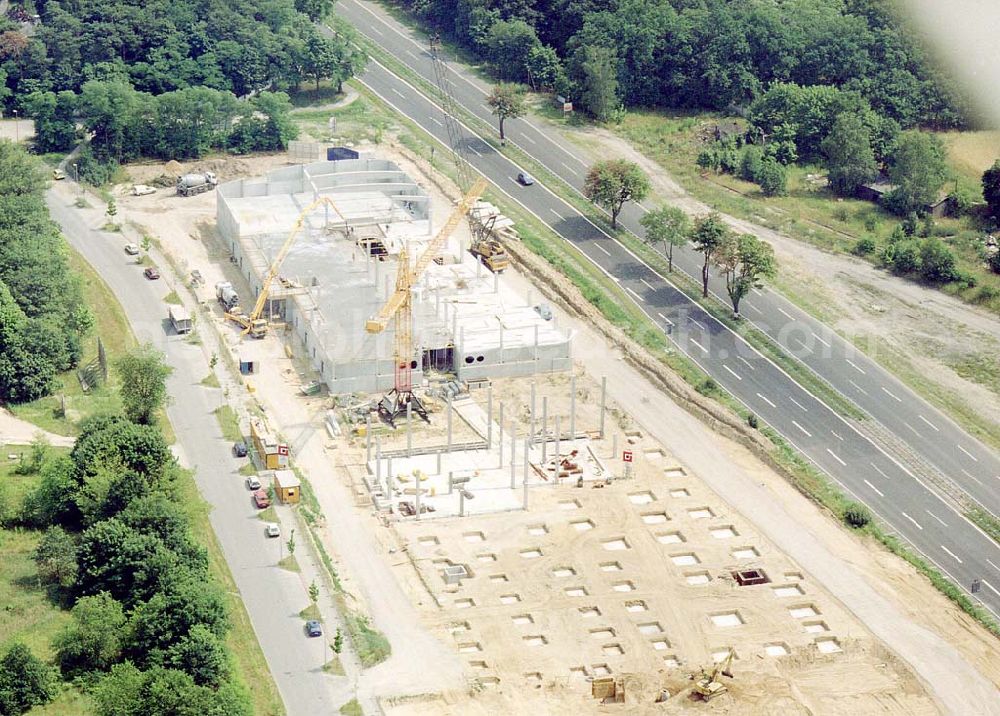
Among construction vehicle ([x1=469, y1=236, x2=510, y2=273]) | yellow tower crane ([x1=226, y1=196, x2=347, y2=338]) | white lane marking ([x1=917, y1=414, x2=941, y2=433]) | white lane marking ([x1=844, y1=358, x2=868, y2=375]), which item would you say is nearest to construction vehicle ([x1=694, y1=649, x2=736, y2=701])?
white lane marking ([x1=917, y1=414, x2=941, y2=433])

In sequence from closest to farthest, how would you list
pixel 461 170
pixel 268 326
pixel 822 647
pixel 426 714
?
pixel 426 714, pixel 822 647, pixel 268 326, pixel 461 170

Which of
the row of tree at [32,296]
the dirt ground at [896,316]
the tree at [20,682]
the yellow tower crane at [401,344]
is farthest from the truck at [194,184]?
the tree at [20,682]

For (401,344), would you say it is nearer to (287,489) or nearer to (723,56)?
(287,489)

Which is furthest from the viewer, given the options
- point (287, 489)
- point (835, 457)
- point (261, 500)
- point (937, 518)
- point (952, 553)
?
point (835, 457)

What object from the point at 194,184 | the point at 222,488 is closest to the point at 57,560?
the point at 222,488

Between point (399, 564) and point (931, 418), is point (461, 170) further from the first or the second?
point (399, 564)

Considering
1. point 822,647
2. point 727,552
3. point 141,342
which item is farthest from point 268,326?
point 822,647
